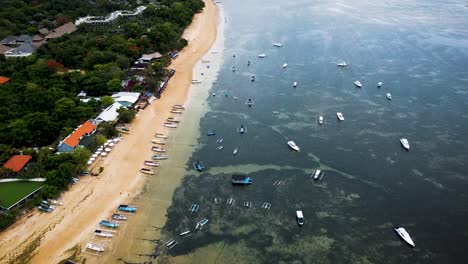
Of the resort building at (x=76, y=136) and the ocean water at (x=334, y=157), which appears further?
the resort building at (x=76, y=136)

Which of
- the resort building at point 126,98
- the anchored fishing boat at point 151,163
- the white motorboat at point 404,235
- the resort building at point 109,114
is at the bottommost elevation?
the white motorboat at point 404,235

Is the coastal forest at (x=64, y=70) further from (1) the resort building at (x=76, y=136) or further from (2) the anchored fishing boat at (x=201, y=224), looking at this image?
(2) the anchored fishing boat at (x=201, y=224)

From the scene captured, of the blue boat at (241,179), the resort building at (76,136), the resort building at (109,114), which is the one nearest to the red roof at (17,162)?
the resort building at (76,136)

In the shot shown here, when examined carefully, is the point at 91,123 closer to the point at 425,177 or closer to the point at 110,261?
the point at 110,261

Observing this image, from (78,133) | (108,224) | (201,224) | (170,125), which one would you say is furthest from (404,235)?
(78,133)

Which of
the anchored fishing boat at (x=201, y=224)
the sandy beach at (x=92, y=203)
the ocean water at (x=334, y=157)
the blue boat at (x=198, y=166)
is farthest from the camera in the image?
the blue boat at (x=198, y=166)

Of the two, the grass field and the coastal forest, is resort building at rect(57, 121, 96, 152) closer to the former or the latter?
the coastal forest

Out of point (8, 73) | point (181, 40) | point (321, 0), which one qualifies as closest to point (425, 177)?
point (181, 40)
